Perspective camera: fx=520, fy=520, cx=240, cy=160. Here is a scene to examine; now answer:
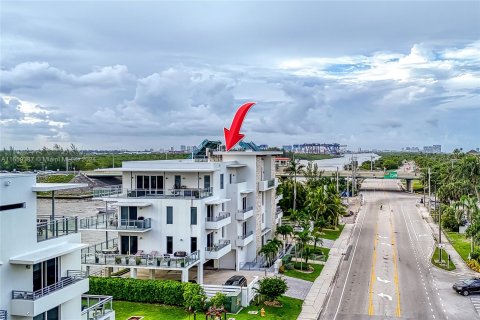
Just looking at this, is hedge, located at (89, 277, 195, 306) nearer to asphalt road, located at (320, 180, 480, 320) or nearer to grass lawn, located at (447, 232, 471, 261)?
asphalt road, located at (320, 180, 480, 320)

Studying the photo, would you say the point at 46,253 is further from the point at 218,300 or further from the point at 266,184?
the point at 266,184

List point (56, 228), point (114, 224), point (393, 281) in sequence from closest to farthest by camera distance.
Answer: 1. point (56, 228)
2. point (114, 224)
3. point (393, 281)

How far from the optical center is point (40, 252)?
73.8 ft

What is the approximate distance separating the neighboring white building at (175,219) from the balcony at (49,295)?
54.4 ft

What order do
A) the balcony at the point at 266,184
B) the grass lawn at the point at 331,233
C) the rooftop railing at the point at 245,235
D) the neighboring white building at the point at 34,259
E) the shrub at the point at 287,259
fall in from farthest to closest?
the grass lawn at the point at 331,233
the balcony at the point at 266,184
the shrub at the point at 287,259
the rooftop railing at the point at 245,235
the neighboring white building at the point at 34,259

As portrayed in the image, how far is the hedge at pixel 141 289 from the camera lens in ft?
125

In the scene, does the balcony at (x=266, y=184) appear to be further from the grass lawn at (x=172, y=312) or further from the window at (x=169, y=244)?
the grass lawn at (x=172, y=312)

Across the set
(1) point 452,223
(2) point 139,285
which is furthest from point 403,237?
(2) point 139,285

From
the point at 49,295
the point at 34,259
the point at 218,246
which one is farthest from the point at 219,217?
the point at 34,259

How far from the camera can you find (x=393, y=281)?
1841 inches

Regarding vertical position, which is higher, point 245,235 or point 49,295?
point 49,295

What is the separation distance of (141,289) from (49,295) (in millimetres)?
16964

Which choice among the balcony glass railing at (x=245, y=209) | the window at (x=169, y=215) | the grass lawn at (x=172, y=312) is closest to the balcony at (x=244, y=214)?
the balcony glass railing at (x=245, y=209)

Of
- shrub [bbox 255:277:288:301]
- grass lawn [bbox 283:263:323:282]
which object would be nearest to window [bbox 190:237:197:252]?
shrub [bbox 255:277:288:301]
